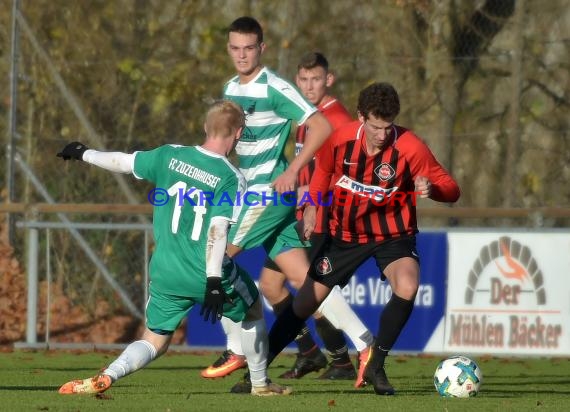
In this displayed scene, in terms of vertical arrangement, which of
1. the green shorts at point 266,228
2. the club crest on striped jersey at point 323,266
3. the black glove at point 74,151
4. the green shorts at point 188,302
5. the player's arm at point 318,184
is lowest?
the green shorts at point 188,302

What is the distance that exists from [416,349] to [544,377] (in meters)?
1.96

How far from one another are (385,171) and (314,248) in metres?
0.93

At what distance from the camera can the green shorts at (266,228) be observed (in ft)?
29.6

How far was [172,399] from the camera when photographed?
768 centimetres

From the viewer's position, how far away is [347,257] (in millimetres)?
8297

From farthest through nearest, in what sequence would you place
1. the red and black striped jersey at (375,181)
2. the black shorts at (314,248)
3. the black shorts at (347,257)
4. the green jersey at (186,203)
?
the black shorts at (314,248), the black shorts at (347,257), the red and black striped jersey at (375,181), the green jersey at (186,203)

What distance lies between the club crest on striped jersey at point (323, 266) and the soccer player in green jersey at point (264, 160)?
1.89ft

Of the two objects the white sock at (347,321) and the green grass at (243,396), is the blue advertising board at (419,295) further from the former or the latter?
the white sock at (347,321)

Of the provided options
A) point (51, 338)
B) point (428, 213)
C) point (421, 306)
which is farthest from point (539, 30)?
point (51, 338)

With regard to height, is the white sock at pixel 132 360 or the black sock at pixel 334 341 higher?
the white sock at pixel 132 360

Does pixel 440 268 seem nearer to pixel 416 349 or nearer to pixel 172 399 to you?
pixel 416 349

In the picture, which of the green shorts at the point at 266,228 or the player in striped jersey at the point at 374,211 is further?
the green shorts at the point at 266,228

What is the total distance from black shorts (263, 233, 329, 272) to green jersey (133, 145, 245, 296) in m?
1.35

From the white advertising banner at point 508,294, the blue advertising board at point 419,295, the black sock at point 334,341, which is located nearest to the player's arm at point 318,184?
the black sock at point 334,341
